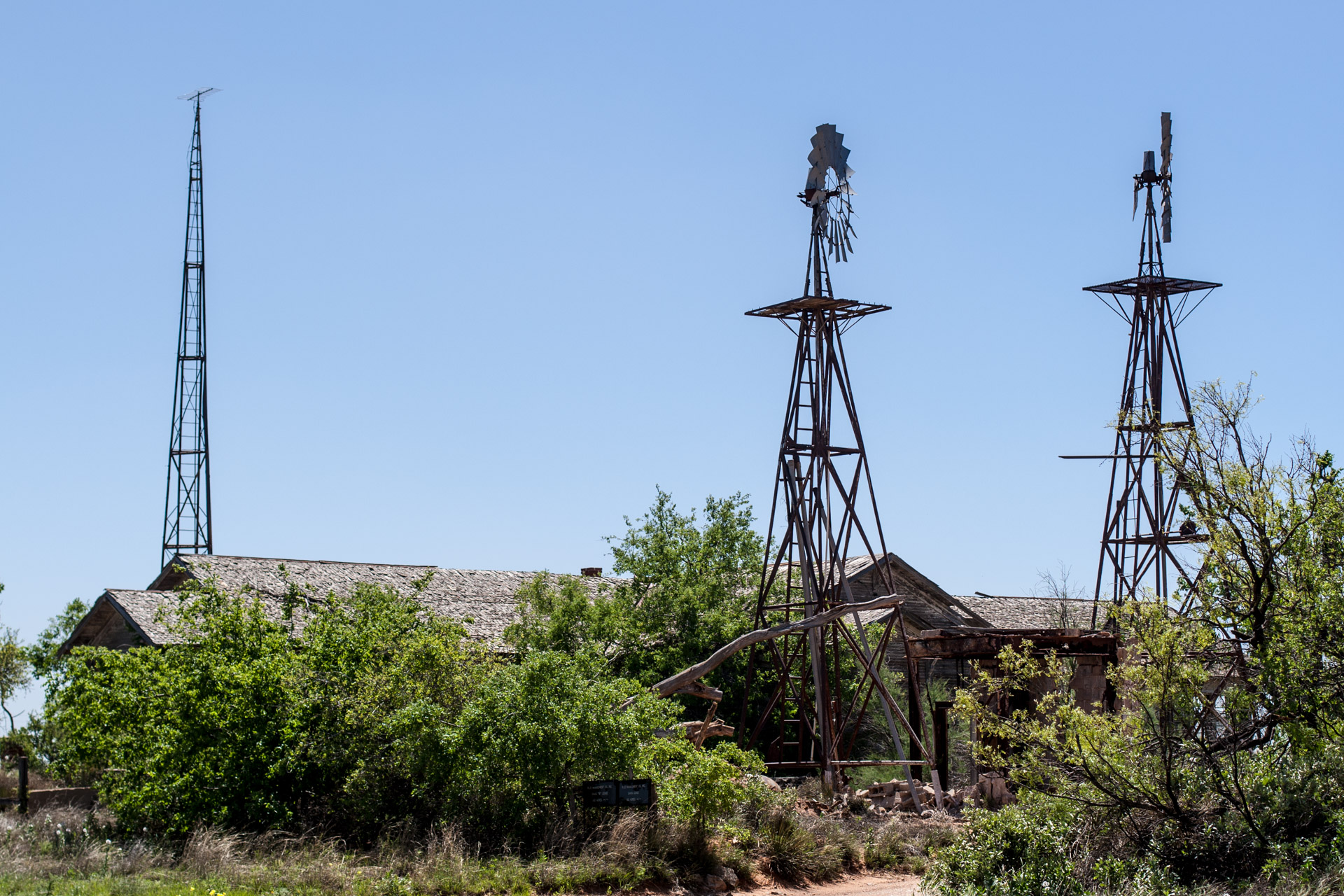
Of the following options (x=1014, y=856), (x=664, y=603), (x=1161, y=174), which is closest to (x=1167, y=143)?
(x=1161, y=174)

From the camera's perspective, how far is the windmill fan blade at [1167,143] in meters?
28.6

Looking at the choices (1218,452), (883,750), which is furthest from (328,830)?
(883,750)

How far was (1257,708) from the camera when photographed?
13938 mm

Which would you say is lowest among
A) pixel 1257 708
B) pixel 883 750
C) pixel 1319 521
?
pixel 883 750

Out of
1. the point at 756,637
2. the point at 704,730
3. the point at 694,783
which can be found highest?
the point at 756,637

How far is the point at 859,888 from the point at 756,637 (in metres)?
5.44

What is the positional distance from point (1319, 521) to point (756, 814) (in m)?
7.69

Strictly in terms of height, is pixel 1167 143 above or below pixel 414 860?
above

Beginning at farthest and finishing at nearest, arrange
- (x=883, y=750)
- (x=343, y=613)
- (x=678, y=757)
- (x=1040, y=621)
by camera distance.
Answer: (x=1040, y=621) → (x=883, y=750) → (x=343, y=613) → (x=678, y=757)

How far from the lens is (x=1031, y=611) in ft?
137

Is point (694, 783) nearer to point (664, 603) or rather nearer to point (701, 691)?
point (701, 691)

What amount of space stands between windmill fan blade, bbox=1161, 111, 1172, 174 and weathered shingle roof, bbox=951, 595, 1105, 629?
13603 millimetres

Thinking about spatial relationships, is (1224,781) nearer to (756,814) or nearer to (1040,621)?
(756,814)

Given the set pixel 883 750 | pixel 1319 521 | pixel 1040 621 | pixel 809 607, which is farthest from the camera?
pixel 1040 621
